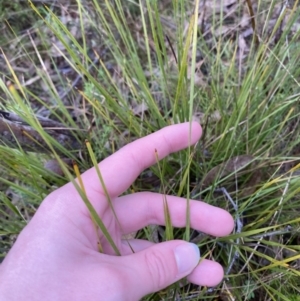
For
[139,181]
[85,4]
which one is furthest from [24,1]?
[139,181]

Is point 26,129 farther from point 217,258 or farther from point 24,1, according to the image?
point 24,1

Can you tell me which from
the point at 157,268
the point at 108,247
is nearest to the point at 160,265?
the point at 157,268

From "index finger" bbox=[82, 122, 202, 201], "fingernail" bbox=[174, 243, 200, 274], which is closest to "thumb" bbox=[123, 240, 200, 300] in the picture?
"fingernail" bbox=[174, 243, 200, 274]

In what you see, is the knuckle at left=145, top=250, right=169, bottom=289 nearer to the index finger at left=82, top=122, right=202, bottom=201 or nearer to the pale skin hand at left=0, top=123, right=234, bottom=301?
the pale skin hand at left=0, top=123, right=234, bottom=301

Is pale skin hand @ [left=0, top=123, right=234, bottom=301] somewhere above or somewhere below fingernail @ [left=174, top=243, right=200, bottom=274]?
above

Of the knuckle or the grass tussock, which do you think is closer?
the knuckle

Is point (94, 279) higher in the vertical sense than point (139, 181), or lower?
higher
